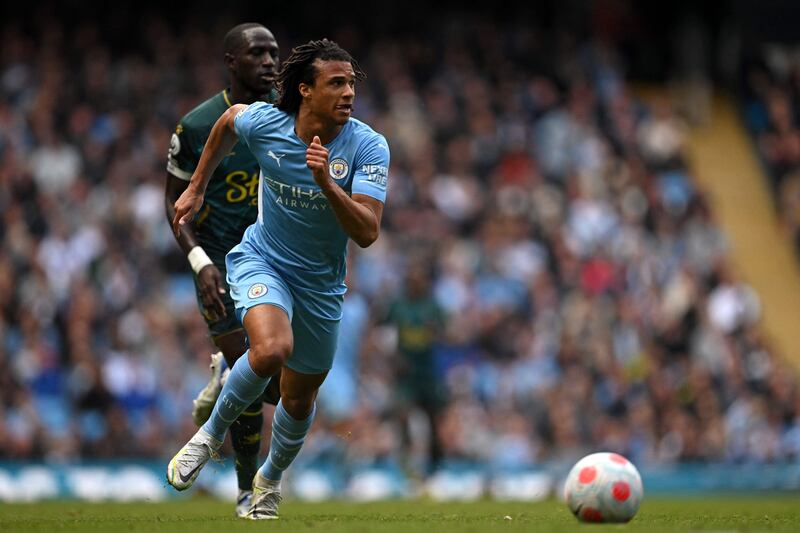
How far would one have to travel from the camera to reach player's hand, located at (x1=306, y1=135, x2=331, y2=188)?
7.55 meters

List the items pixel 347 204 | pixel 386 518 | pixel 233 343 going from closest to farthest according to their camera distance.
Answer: pixel 347 204 → pixel 386 518 → pixel 233 343

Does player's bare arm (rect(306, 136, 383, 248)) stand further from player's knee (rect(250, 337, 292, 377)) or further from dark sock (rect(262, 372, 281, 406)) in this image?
dark sock (rect(262, 372, 281, 406))

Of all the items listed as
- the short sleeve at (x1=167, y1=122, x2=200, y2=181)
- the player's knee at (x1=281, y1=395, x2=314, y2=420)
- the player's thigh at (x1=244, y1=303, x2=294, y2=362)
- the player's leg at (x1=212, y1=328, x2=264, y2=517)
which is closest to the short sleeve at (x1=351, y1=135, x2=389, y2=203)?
the player's thigh at (x1=244, y1=303, x2=294, y2=362)

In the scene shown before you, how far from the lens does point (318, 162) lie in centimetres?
755

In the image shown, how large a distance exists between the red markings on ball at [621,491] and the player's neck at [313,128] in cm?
265

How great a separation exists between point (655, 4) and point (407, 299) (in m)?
13.9

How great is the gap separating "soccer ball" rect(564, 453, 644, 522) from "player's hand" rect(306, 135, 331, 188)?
6.99 ft

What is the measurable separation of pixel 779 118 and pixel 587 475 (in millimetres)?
17778

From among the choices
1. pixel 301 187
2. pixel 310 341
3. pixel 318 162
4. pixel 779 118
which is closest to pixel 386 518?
pixel 310 341

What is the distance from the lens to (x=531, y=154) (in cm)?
2214

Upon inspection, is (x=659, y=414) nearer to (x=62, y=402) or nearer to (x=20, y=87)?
(x=62, y=402)

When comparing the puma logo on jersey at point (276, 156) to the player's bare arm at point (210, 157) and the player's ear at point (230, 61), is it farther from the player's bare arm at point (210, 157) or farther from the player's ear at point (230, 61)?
the player's ear at point (230, 61)

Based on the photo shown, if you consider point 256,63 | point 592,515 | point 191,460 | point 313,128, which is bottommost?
point 592,515

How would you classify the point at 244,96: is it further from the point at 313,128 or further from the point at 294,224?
the point at 294,224
